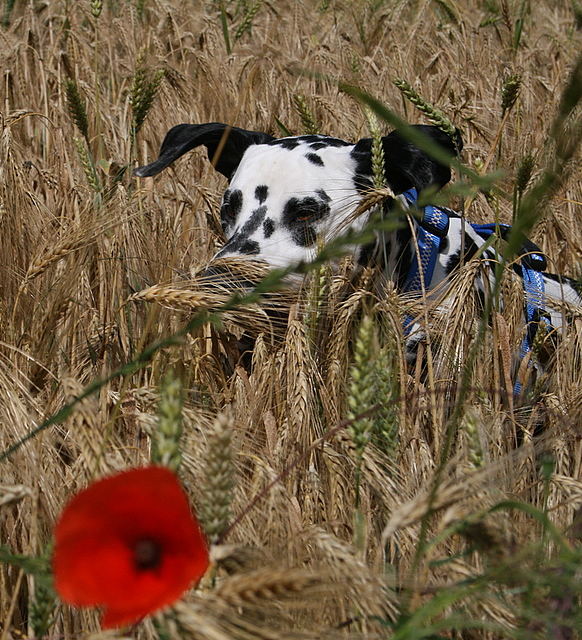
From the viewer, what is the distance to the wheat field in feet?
3.09

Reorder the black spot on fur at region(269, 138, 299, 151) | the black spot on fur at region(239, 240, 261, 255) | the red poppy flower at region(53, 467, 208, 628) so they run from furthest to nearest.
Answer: the black spot on fur at region(269, 138, 299, 151) < the black spot on fur at region(239, 240, 261, 255) < the red poppy flower at region(53, 467, 208, 628)

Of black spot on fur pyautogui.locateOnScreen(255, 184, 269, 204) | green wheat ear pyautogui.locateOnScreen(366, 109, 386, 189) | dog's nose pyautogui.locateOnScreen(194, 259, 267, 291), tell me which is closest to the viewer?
dog's nose pyautogui.locateOnScreen(194, 259, 267, 291)

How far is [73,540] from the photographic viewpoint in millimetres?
808

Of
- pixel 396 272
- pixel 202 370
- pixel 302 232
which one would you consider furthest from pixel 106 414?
pixel 396 272

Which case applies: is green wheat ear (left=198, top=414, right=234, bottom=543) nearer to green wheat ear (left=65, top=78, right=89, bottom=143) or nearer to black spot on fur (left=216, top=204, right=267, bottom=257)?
black spot on fur (left=216, top=204, right=267, bottom=257)

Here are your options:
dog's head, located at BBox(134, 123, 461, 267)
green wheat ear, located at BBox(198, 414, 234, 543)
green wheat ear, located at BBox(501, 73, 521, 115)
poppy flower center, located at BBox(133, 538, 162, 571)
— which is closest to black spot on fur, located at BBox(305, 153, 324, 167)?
dog's head, located at BBox(134, 123, 461, 267)

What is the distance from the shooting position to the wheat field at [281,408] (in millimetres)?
941

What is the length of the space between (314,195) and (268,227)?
21cm

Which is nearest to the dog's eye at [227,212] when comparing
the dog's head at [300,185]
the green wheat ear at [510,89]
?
the dog's head at [300,185]

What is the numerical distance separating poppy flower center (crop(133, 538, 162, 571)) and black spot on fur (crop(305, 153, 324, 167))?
241 cm

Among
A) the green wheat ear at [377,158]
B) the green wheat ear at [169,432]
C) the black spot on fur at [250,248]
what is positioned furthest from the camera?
the black spot on fur at [250,248]

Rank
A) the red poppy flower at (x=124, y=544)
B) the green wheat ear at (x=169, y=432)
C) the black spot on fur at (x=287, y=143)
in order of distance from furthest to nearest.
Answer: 1. the black spot on fur at (x=287, y=143)
2. the green wheat ear at (x=169, y=432)
3. the red poppy flower at (x=124, y=544)

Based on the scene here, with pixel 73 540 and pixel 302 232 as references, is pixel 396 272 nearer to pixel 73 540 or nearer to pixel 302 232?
pixel 302 232

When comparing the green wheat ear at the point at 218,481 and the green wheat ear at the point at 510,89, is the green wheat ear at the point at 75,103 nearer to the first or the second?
the green wheat ear at the point at 510,89
